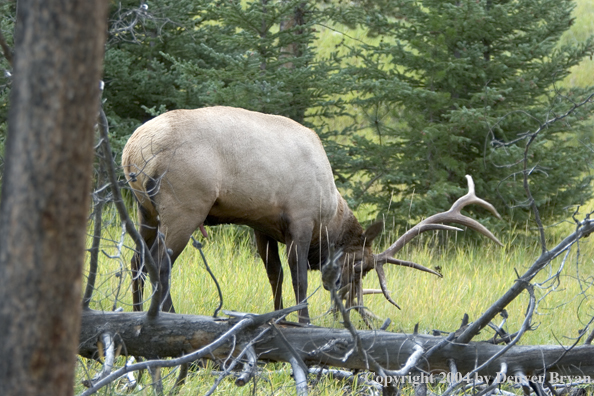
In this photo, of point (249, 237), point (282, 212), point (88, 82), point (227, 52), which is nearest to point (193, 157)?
point (282, 212)

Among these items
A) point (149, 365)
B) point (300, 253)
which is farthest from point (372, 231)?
point (149, 365)

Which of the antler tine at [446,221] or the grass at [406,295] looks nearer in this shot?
the grass at [406,295]

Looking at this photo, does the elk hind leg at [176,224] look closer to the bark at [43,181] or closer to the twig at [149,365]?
the twig at [149,365]

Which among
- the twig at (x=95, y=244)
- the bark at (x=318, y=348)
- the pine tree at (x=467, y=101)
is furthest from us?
the pine tree at (x=467, y=101)

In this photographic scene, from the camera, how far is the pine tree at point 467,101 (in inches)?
332

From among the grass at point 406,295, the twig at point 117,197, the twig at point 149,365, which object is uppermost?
the twig at point 117,197

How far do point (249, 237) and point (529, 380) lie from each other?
557 cm

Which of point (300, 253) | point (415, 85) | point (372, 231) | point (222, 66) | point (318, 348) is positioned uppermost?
point (222, 66)

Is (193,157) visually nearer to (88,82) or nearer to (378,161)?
(88,82)

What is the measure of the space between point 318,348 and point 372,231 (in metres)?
2.48

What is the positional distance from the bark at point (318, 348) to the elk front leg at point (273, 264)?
7.20ft

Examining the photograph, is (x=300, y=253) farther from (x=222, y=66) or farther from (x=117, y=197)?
(x=222, y=66)

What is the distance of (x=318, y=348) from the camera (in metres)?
3.19

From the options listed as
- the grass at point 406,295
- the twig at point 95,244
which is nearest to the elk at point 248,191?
the grass at point 406,295
